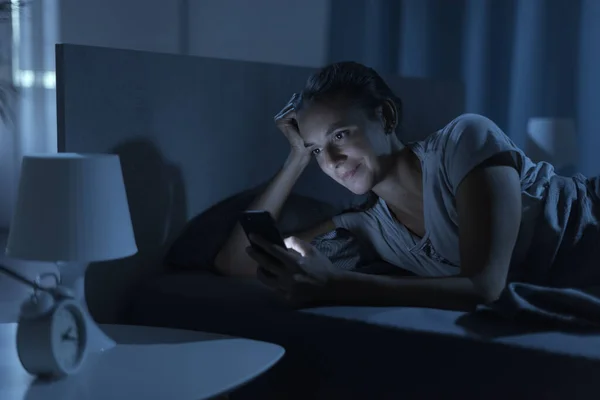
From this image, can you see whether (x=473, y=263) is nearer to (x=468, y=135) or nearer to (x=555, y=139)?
(x=468, y=135)

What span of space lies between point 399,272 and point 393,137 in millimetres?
336

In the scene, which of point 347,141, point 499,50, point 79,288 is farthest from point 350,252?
point 499,50

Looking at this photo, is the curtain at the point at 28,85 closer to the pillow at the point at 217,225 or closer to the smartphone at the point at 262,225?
the pillow at the point at 217,225

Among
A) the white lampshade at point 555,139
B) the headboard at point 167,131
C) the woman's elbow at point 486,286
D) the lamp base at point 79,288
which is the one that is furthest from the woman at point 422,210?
the white lampshade at point 555,139

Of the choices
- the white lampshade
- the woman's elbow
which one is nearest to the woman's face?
the woman's elbow

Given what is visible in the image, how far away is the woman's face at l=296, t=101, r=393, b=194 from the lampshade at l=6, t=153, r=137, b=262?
611mm

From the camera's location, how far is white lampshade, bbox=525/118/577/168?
233cm

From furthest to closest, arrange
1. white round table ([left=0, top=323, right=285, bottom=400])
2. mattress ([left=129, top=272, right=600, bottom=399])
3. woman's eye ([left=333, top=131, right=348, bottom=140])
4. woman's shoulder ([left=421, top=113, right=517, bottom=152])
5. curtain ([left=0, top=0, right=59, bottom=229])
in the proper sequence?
curtain ([left=0, top=0, right=59, bottom=229]) → woman's eye ([left=333, top=131, right=348, bottom=140]) → woman's shoulder ([left=421, top=113, right=517, bottom=152]) → mattress ([left=129, top=272, right=600, bottom=399]) → white round table ([left=0, top=323, right=285, bottom=400])

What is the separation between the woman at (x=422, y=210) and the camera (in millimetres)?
1241

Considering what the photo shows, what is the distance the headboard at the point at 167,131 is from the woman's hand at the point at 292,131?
12cm

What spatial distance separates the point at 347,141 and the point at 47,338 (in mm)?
795

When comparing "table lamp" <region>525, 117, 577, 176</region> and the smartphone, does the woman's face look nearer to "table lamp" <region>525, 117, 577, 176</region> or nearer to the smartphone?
the smartphone

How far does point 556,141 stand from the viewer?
234cm

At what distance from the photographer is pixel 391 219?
1653mm
